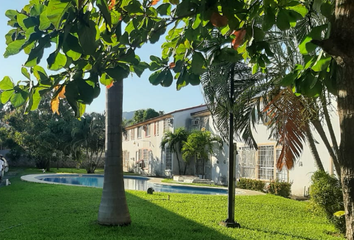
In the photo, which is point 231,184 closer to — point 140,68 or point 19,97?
point 140,68

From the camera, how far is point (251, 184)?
64.0 feet

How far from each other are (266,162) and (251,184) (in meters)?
1.57

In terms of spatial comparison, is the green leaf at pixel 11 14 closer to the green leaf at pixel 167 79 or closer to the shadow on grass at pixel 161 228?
the green leaf at pixel 167 79

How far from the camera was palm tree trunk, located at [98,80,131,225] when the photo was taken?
791cm

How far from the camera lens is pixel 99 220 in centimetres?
800

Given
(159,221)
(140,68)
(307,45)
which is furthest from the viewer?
(159,221)

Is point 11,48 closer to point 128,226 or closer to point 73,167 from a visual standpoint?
point 128,226

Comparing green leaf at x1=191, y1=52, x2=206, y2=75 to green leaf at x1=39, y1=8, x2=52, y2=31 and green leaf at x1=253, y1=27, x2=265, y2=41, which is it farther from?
green leaf at x1=39, y1=8, x2=52, y2=31

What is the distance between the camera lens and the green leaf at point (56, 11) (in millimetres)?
1620

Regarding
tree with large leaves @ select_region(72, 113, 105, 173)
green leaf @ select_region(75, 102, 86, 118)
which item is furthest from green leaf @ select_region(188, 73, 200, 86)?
tree with large leaves @ select_region(72, 113, 105, 173)

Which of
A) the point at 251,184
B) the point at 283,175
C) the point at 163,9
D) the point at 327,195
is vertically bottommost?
the point at 251,184

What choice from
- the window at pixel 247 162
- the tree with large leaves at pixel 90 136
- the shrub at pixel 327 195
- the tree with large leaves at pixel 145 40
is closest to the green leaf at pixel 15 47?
the tree with large leaves at pixel 145 40

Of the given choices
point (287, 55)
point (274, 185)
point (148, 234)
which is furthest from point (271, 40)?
point (274, 185)

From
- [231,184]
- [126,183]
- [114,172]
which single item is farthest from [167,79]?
[126,183]
